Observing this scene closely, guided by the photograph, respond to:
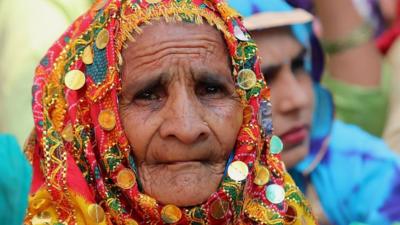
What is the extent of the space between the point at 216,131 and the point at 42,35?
4.59ft

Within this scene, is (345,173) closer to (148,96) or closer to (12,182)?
(148,96)

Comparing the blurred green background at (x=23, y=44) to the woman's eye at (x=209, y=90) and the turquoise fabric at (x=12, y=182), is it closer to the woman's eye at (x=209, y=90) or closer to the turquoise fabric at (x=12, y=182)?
the woman's eye at (x=209, y=90)

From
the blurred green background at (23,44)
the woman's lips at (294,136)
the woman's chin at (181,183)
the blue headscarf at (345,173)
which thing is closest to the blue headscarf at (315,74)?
the blue headscarf at (345,173)

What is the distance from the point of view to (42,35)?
499cm

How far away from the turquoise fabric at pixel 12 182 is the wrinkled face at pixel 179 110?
92 centimetres

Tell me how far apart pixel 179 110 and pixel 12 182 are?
104 cm

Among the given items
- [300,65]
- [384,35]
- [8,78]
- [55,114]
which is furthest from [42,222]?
[384,35]

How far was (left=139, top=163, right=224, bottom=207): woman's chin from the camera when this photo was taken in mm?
3734

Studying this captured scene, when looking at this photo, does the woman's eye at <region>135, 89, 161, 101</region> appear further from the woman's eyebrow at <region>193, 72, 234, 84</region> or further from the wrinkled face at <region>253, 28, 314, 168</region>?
the wrinkled face at <region>253, 28, 314, 168</region>

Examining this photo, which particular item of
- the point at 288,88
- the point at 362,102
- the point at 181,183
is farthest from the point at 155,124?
the point at 362,102

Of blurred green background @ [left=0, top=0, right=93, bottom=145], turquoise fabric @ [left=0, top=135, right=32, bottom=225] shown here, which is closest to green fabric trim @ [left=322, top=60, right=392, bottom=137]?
blurred green background @ [left=0, top=0, right=93, bottom=145]

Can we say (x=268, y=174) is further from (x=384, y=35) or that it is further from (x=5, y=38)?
(x=384, y=35)

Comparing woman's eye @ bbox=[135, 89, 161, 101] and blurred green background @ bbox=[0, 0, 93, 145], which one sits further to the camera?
blurred green background @ bbox=[0, 0, 93, 145]

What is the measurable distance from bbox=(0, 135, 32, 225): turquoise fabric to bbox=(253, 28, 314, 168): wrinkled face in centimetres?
218
